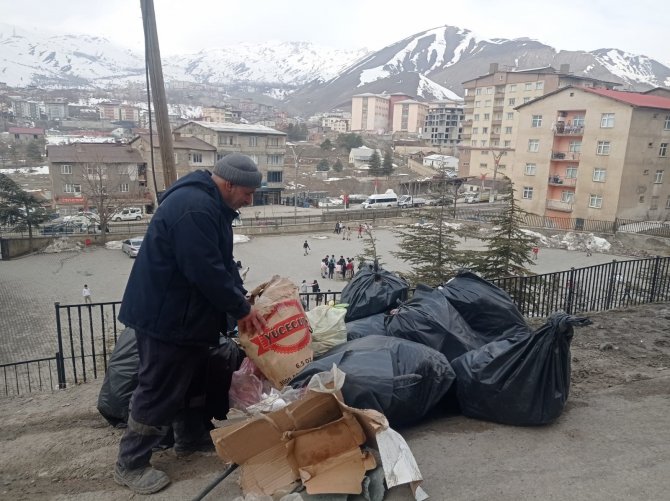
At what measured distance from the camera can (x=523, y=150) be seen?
37469mm

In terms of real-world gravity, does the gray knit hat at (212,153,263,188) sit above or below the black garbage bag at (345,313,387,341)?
above

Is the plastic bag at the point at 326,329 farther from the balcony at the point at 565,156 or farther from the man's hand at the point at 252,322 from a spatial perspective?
the balcony at the point at 565,156

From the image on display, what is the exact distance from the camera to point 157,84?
248 inches

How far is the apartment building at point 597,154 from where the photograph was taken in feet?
104

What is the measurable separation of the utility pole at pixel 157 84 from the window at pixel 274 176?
3928 centimetres

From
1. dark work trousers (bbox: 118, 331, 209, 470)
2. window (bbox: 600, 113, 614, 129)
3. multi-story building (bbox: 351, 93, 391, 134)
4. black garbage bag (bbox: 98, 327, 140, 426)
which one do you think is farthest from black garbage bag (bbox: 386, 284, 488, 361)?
multi-story building (bbox: 351, 93, 391, 134)

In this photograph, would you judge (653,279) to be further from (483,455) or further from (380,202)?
(380,202)

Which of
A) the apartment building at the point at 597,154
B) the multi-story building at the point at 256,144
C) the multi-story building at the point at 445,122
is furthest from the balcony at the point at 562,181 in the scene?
the multi-story building at the point at 445,122

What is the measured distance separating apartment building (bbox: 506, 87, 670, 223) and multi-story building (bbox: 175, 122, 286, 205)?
21.3m

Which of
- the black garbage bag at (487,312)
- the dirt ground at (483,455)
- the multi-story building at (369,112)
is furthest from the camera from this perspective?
the multi-story building at (369,112)

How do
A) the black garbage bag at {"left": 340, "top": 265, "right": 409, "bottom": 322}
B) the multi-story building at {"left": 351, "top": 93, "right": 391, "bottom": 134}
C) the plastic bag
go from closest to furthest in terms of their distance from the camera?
the plastic bag
the black garbage bag at {"left": 340, "top": 265, "right": 409, "bottom": 322}
the multi-story building at {"left": 351, "top": 93, "right": 391, "bottom": 134}

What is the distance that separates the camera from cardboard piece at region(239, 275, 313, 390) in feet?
9.70

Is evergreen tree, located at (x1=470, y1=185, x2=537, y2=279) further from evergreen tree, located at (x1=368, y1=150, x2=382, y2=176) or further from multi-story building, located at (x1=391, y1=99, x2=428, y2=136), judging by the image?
multi-story building, located at (x1=391, y1=99, x2=428, y2=136)

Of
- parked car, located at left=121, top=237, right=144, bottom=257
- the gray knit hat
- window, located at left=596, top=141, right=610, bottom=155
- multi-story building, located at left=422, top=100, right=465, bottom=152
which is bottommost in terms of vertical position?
parked car, located at left=121, top=237, right=144, bottom=257
